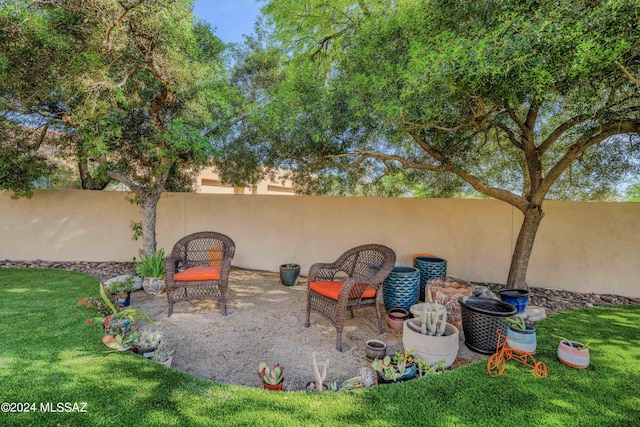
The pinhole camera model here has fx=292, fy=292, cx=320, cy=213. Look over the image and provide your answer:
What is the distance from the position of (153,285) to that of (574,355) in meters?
5.58

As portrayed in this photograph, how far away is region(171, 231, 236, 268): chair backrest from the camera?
4668mm

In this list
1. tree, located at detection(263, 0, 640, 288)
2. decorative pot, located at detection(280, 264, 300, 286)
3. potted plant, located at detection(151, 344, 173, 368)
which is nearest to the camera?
tree, located at detection(263, 0, 640, 288)

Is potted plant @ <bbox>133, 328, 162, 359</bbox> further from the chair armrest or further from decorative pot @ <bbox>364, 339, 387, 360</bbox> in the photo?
decorative pot @ <bbox>364, 339, 387, 360</bbox>

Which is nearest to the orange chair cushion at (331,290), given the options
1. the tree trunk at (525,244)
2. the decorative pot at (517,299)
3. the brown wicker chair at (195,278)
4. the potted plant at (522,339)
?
the brown wicker chair at (195,278)

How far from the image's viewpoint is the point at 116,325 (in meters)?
2.98

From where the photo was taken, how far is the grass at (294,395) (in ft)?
6.44

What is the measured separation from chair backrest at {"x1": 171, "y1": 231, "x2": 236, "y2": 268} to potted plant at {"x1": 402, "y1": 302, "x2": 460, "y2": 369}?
9.36 feet

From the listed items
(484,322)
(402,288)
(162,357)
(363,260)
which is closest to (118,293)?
(162,357)

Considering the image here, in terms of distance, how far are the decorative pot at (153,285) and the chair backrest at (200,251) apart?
62 cm

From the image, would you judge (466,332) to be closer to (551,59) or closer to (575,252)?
(551,59)

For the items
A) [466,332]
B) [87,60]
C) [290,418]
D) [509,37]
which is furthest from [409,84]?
[87,60]

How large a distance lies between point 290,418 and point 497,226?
5118 millimetres

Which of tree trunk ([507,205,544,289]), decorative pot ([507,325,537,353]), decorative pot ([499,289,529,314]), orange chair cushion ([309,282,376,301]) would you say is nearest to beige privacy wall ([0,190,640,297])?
tree trunk ([507,205,544,289])

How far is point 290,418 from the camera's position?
6.45 ft
